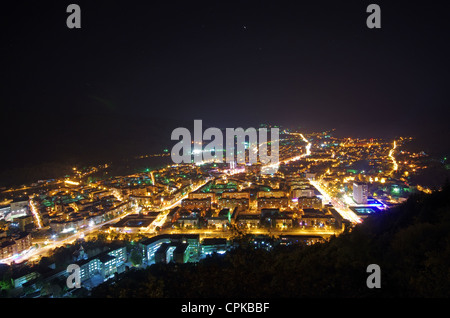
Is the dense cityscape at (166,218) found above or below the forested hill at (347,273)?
below

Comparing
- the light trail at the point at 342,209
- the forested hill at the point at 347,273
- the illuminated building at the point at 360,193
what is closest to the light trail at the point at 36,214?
the forested hill at the point at 347,273

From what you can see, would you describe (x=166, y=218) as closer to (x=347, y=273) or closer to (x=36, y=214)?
(x=36, y=214)

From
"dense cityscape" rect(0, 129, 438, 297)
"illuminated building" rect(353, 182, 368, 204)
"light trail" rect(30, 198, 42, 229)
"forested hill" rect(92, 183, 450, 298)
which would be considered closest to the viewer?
"forested hill" rect(92, 183, 450, 298)

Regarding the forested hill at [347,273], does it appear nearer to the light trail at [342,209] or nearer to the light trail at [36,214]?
the light trail at [342,209]

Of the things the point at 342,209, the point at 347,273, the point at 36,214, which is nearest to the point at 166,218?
the point at 36,214

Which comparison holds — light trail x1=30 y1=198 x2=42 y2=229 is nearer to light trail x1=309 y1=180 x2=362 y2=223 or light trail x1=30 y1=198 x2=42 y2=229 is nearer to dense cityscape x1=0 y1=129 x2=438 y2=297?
dense cityscape x1=0 y1=129 x2=438 y2=297

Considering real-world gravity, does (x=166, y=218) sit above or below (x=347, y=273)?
below

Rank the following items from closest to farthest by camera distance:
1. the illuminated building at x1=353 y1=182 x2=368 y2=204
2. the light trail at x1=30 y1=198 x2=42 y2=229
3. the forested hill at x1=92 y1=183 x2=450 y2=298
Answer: the forested hill at x1=92 y1=183 x2=450 y2=298, the light trail at x1=30 y1=198 x2=42 y2=229, the illuminated building at x1=353 y1=182 x2=368 y2=204

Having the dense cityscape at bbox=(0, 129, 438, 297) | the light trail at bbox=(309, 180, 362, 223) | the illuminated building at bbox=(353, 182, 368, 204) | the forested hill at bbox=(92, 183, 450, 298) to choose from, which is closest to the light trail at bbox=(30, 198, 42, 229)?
the dense cityscape at bbox=(0, 129, 438, 297)

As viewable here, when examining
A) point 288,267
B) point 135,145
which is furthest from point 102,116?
point 288,267
